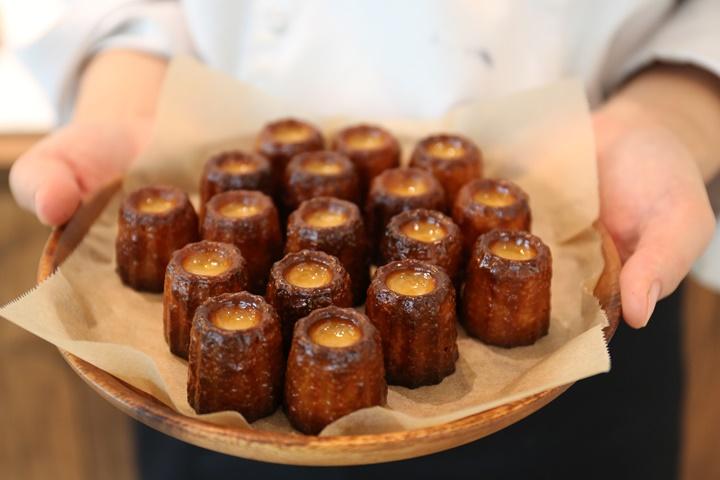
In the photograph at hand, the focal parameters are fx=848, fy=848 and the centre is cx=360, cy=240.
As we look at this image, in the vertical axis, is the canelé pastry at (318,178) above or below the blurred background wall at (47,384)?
above

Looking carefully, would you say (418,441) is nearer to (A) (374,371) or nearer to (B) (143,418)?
(A) (374,371)

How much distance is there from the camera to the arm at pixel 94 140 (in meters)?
1.54

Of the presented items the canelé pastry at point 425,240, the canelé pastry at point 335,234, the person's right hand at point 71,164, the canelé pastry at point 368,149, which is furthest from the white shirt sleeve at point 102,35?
the canelé pastry at point 425,240

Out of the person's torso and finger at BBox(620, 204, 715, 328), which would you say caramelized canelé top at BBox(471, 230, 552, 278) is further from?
the person's torso

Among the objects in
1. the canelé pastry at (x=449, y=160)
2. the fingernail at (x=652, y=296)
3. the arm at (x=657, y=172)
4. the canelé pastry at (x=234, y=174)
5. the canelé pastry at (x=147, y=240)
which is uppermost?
the arm at (x=657, y=172)

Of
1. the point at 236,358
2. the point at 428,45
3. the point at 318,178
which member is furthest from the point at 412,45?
the point at 236,358

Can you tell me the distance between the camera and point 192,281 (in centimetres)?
133

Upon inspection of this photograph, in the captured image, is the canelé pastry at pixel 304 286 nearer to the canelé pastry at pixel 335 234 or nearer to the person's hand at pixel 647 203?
the canelé pastry at pixel 335 234

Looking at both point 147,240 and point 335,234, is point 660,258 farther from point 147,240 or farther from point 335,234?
point 147,240

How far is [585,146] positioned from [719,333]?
1220 millimetres

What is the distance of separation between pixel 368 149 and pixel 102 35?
762 millimetres

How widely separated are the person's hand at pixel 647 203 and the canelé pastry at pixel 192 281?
62 centimetres

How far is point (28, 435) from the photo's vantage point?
270 centimetres

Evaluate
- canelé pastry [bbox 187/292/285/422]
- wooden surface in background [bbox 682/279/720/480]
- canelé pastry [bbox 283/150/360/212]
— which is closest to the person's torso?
canelé pastry [bbox 283/150/360/212]
